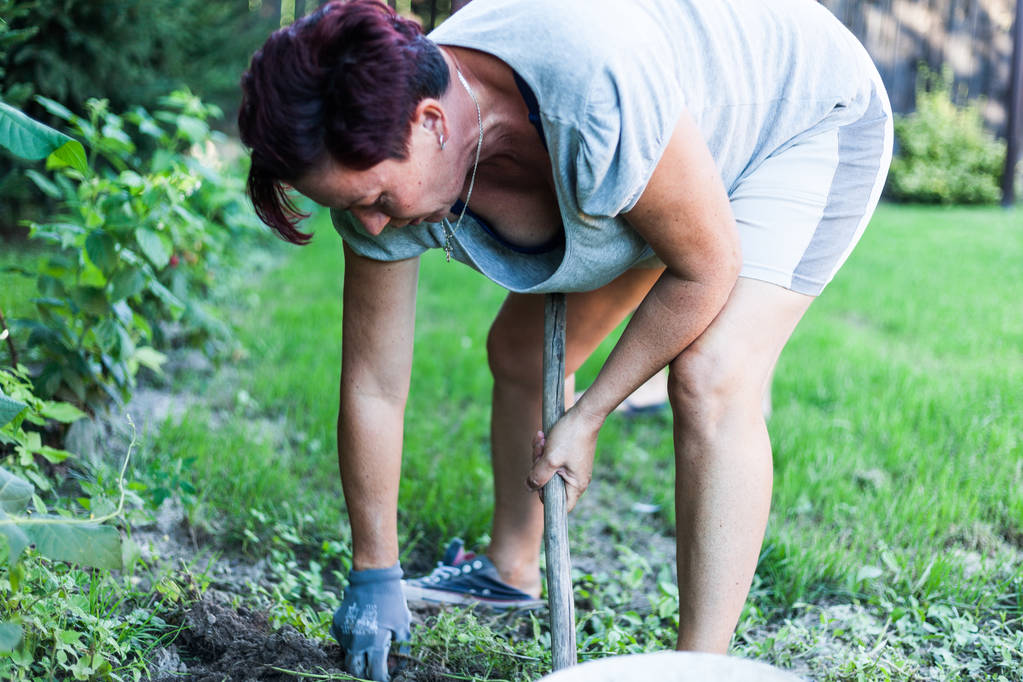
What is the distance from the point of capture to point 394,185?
1.30m

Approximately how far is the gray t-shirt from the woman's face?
162 millimetres

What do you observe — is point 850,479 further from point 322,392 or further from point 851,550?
point 322,392

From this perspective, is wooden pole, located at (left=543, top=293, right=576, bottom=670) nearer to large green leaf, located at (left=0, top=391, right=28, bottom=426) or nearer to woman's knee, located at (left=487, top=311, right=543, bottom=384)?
woman's knee, located at (left=487, top=311, right=543, bottom=384)

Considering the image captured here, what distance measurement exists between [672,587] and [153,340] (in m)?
1.85

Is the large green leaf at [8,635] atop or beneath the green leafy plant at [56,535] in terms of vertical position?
beneath

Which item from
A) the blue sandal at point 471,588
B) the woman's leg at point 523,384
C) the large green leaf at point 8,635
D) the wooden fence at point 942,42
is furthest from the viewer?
the wooden fence at point 942,42

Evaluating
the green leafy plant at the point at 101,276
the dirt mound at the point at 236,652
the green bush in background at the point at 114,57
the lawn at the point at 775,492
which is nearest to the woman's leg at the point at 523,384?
the lawn at the point at 775,492

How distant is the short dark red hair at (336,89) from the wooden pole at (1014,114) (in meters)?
7.86

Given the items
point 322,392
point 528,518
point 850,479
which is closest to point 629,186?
point 528,518

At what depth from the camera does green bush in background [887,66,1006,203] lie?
328 inches

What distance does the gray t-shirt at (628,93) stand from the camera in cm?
124

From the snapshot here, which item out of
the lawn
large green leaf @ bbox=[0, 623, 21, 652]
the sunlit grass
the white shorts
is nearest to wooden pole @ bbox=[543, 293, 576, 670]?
the lawn

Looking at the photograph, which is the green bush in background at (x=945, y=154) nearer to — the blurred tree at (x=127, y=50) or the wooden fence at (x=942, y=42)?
the wooden fence at (x=942, y=42)

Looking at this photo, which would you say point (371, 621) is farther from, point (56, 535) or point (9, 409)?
point (9, 409)
